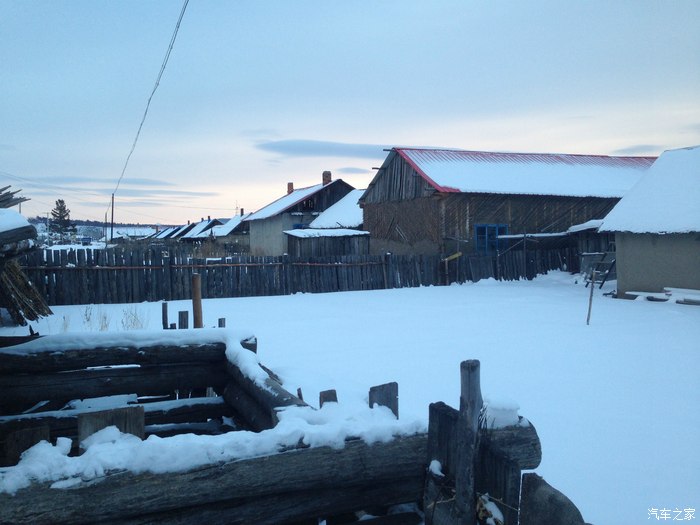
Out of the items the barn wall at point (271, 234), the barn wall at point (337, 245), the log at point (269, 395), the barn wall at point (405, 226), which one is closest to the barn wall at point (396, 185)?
the barn wall at point (405, 226)

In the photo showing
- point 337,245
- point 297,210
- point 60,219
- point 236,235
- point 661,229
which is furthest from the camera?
point 60,219

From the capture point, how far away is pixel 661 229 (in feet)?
47.5

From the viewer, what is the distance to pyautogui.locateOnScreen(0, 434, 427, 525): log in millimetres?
1617

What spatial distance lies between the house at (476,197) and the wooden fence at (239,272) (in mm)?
1569

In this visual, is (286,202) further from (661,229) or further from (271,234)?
(661,229)

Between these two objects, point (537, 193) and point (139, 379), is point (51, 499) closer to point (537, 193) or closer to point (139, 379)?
point (139, 379)

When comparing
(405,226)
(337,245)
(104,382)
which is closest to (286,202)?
(337,245)

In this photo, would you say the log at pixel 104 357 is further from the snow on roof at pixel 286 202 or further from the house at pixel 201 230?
the house at pixel 201 230

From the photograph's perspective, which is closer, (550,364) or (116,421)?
(116,421)

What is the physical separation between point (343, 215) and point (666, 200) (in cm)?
2202

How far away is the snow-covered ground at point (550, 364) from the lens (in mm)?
4137

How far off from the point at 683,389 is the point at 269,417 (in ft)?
18.6

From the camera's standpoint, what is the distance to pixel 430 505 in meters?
2.04

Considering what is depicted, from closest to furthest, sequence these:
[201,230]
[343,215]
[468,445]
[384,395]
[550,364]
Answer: [468,445] → [384,395] → [550,364] → [343,215] → [201,230]
